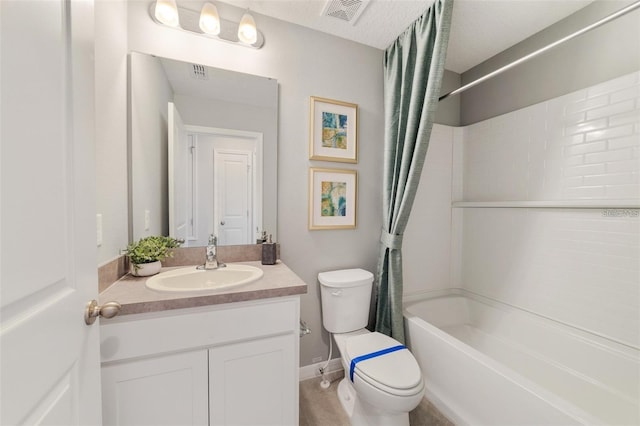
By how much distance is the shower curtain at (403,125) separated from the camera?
4.79 ft

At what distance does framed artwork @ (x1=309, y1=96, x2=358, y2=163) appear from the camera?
68.2 inches

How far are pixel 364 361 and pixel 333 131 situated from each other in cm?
145

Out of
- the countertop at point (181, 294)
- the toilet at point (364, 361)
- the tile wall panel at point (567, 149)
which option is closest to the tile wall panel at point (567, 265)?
the tile wall panel at point (567, 149)

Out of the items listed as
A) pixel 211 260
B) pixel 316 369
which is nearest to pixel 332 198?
pixel 211 260

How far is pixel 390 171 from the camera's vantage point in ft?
5.77

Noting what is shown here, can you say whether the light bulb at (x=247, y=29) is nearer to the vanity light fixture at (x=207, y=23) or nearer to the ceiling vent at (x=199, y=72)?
the vanity light fixture at (x=207, y=23)

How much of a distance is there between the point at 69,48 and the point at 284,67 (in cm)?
125

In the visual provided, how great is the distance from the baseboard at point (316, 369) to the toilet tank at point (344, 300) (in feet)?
1.13

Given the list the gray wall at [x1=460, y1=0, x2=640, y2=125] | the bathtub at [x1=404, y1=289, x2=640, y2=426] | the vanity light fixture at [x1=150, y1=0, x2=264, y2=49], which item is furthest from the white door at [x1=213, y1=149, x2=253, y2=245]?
the gray wall at [x1=460, y1=0, x2=640, y2=125]

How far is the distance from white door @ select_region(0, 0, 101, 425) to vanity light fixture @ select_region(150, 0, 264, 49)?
805 mm

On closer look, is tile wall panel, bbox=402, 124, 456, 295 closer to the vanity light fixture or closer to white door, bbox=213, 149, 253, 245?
white door, bbox=213, 149, 253, 245

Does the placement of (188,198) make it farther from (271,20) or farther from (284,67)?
(271,20)

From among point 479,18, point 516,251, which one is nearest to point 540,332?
point 516,251

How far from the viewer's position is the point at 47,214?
0.51 meters
